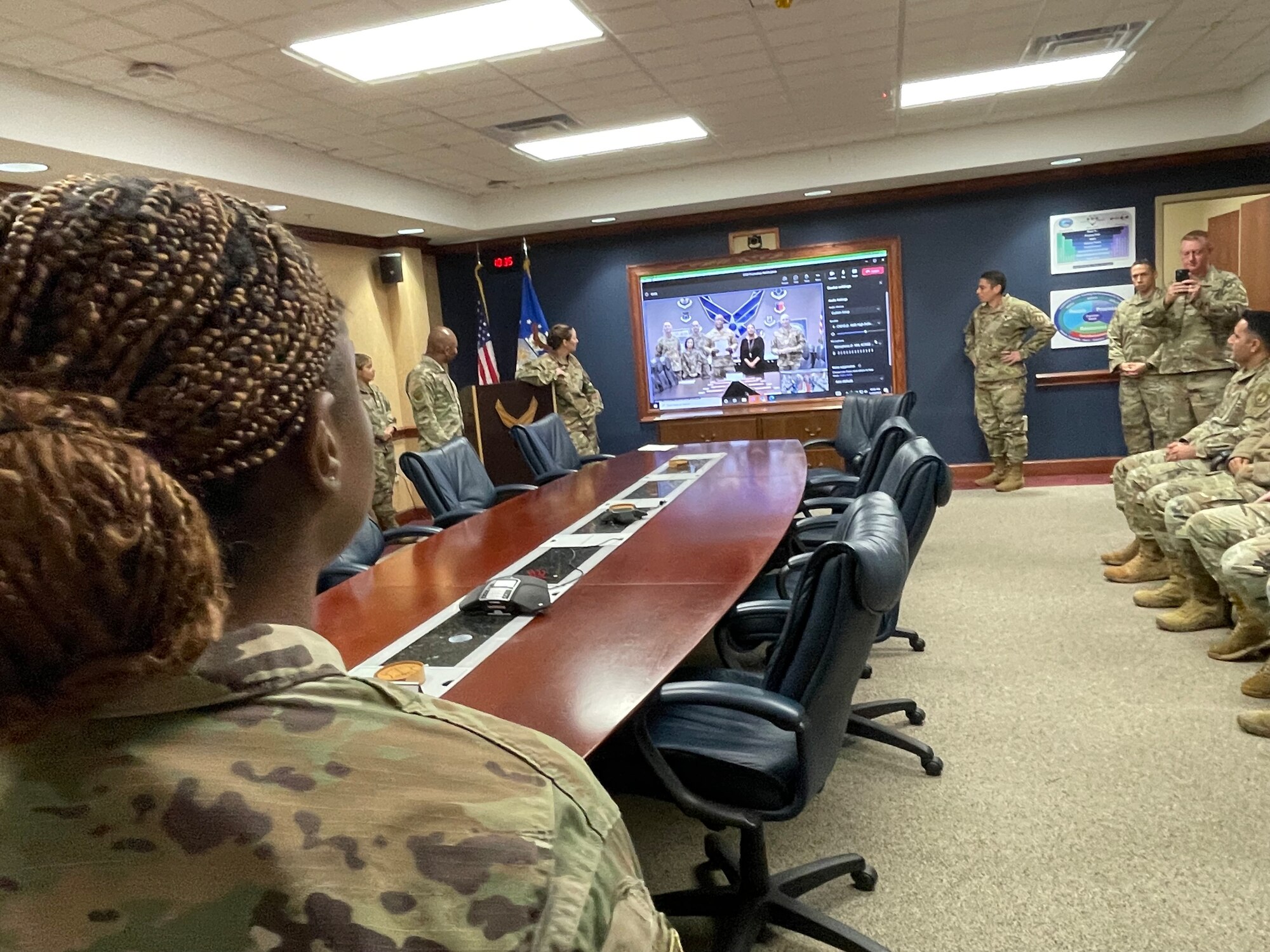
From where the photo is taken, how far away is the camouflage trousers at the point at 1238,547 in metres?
2.92

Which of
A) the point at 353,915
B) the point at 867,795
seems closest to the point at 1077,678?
the point at 867,795

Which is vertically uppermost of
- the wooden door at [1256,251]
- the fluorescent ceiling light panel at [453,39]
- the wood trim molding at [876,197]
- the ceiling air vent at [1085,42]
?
the fluorescent ceiling light panel at [453,39]

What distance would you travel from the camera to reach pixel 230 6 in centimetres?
306

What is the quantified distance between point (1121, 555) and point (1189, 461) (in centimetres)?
60

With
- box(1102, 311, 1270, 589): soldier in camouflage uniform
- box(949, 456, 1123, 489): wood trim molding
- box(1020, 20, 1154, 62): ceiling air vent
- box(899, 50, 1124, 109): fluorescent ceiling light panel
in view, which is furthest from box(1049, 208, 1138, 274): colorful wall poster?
box(1102, 311, 1270, 589): soldier in camouflage uniform

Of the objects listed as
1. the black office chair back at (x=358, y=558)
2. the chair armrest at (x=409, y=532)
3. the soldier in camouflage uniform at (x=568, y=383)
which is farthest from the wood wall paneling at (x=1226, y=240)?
the black office chair back at (x=358, y=558)

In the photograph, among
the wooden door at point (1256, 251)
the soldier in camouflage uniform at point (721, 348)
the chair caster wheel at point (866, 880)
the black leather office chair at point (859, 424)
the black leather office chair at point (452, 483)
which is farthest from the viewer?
the soldier in camouflage uniform at point (721, 348)

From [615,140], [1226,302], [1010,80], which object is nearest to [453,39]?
[615,140]

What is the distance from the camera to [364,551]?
3.42 m

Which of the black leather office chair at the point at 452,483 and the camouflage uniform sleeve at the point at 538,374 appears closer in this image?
the black leather office chair at the point at 452,483

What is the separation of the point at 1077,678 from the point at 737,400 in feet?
15.7

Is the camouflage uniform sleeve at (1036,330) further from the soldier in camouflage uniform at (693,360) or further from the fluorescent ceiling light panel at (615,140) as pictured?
the fluorescent ceiling light panel at (615,140)

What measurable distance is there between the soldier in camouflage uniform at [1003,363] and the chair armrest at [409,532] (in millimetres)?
4801

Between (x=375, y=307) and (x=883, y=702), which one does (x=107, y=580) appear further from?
(x=375, y=307)
